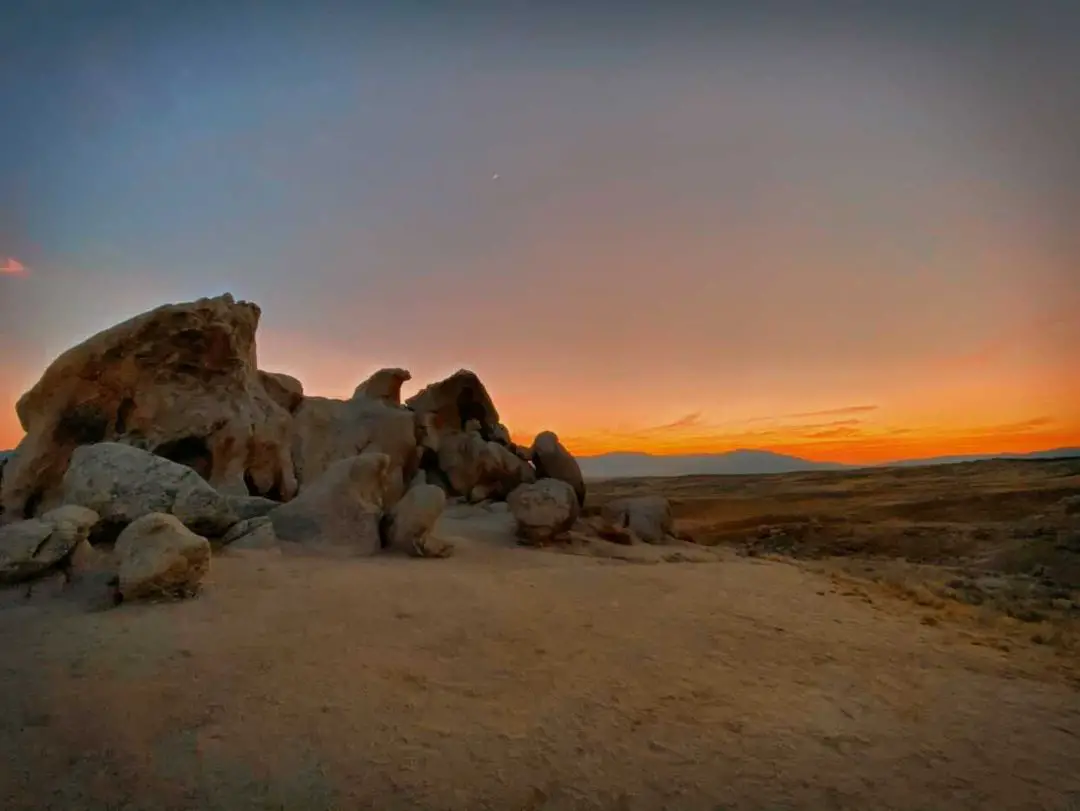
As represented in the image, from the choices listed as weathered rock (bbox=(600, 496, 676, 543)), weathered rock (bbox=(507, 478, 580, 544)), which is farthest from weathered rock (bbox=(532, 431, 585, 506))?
weathered rock (bbox=(507, 478, 580, 544))

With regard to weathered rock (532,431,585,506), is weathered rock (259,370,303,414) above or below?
above

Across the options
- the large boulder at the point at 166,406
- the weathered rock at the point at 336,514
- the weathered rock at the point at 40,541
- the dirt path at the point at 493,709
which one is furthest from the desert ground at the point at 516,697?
the large boulder at the point at 166,406

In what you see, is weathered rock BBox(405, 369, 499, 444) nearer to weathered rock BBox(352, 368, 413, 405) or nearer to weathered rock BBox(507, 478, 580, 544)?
weathered rock BBox(352, 368, 413, 405)

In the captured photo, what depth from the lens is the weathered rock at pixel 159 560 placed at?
18.7 feet

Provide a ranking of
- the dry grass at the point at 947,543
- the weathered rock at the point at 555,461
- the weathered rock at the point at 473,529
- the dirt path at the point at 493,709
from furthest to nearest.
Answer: the weathered rock at the point at 555,461 < the weathered rock at the point at 473,529 < the dry grass at the point at 947,543 < the dirt path at the point at 493,709

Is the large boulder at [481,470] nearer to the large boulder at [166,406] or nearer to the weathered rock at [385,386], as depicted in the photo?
the weathered rock at [385,386]

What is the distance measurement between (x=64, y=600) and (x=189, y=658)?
1.94 meters

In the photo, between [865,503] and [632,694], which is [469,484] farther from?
[865,503]

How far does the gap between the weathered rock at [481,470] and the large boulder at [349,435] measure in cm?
88

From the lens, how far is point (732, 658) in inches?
223

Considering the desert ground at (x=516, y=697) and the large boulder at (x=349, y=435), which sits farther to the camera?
the large boulder at (x=349, y=435)

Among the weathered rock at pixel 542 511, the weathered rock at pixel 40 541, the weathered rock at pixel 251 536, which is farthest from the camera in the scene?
the weathered rock at pixel 542 511

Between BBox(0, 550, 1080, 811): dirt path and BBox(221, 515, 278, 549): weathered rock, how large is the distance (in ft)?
4.98

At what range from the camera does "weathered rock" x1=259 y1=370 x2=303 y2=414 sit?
1516 cm
